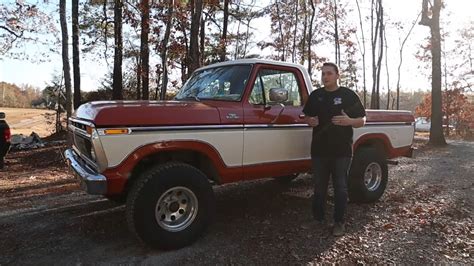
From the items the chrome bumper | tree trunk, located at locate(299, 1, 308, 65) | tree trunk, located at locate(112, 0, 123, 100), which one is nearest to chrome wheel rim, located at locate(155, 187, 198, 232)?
the chrome bumper

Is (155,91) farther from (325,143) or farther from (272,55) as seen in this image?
(325,143)

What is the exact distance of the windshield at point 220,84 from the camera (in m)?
4.70

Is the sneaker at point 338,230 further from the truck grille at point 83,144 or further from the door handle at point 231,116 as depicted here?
the truck grille at point 83,144

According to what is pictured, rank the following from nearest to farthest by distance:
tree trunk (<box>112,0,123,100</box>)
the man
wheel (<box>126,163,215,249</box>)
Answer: wheel (<box>126,163,215,249</box>), the man, tree trunk (<box>112,0,123,100</box>)

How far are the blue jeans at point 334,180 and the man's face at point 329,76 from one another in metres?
0.91

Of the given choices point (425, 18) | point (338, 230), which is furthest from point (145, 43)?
point (338, 230)

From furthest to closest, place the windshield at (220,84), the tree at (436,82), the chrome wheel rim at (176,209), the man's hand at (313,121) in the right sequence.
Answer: the tree at (436,82) → the windshield at (220,84) → the man's hand at (313,121) → the chrome wheel rim at (176,209)

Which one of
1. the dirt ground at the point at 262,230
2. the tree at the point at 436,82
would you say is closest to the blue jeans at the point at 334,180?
the dirt ground at the point at 262,230

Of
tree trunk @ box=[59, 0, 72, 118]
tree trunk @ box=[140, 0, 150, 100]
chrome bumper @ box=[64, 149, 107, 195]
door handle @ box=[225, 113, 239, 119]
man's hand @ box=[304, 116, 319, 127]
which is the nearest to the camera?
chrome bumper @ box=[64, 149, 107, 195]

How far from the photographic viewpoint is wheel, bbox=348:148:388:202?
569 cm

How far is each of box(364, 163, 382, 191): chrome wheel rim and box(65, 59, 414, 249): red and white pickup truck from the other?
0.21 meters

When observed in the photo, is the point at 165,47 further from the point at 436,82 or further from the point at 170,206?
the point at 436,82

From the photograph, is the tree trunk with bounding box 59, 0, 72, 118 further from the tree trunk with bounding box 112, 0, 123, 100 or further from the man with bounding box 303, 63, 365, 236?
the man with bounding box 303, 63, 365, 236

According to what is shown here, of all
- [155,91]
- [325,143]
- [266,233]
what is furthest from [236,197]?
[155,91]
